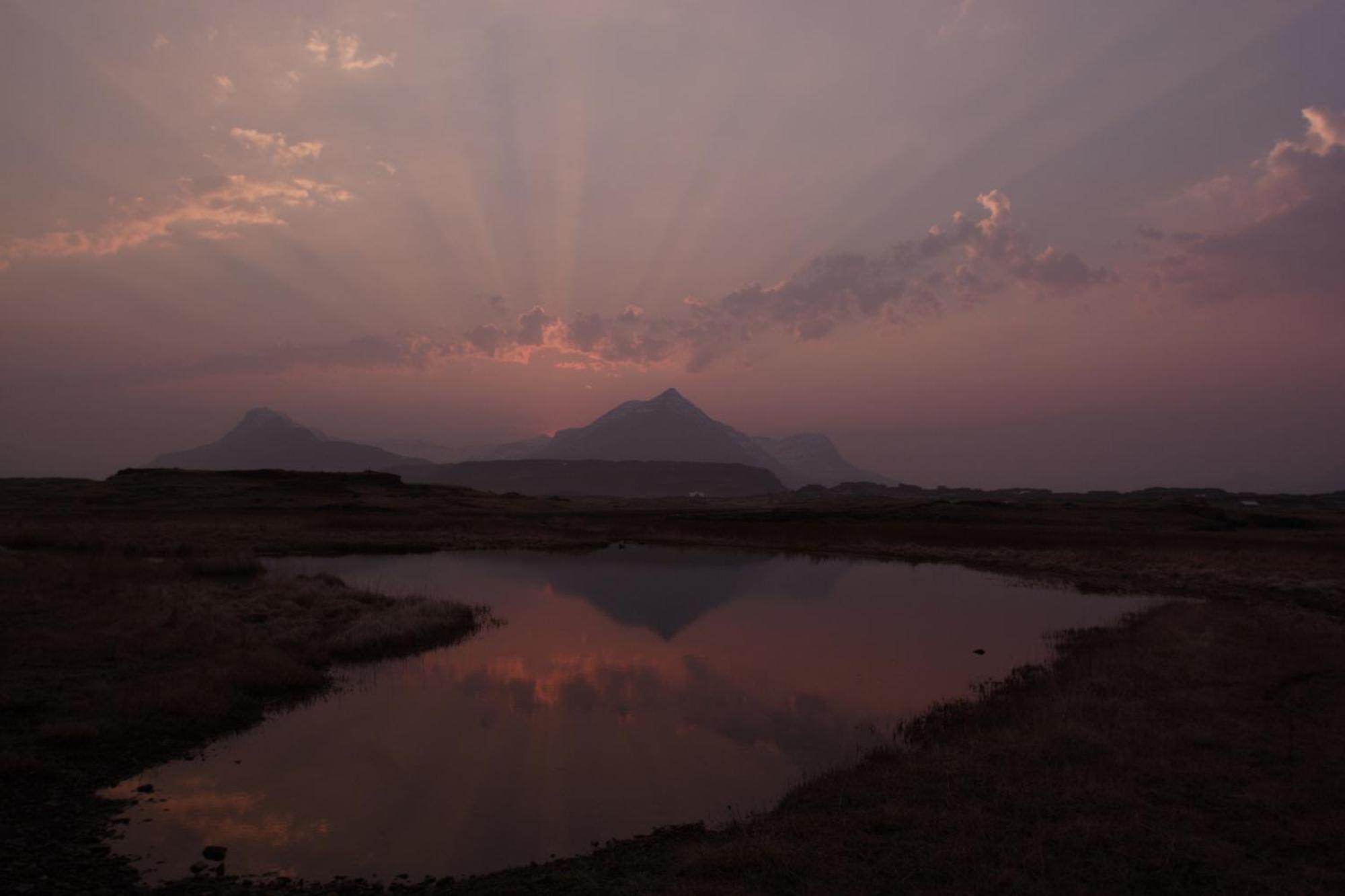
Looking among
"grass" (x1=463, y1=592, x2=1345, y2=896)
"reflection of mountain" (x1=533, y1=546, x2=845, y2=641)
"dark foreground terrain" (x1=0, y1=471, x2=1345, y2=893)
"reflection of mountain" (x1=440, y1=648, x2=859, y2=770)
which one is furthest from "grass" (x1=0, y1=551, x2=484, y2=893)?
"reflection of mountain" (x1=533, y1=546, x2=845, y2=641)

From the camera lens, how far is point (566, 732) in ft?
52.1

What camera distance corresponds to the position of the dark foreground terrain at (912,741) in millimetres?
9141

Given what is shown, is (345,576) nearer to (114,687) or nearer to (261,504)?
(114,687)

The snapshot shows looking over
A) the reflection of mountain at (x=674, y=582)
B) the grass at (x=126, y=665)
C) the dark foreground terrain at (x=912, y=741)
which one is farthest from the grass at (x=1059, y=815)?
the reflection of mountain at (x=674, y=582)

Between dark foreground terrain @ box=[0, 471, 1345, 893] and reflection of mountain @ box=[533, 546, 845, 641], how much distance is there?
280 inches

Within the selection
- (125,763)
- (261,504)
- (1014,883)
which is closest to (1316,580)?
(1014,883)

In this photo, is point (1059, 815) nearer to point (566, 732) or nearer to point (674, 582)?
point (566, 732)

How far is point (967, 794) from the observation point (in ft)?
36.9

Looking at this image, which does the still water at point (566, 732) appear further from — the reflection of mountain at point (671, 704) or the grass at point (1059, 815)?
the grass at point (1059, 815)

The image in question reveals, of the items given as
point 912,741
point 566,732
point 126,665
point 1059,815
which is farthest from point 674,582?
point 1059,815

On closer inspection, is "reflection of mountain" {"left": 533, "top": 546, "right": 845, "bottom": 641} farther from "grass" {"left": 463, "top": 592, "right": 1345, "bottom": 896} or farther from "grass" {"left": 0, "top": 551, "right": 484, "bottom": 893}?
"grass" {"left": 463, "top": 592, "right": 1345, "bottom": 896}

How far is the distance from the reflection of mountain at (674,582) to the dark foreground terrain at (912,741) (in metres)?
7.10

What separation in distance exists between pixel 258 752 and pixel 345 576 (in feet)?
84.8

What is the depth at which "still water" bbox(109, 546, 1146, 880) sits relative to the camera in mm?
11062
